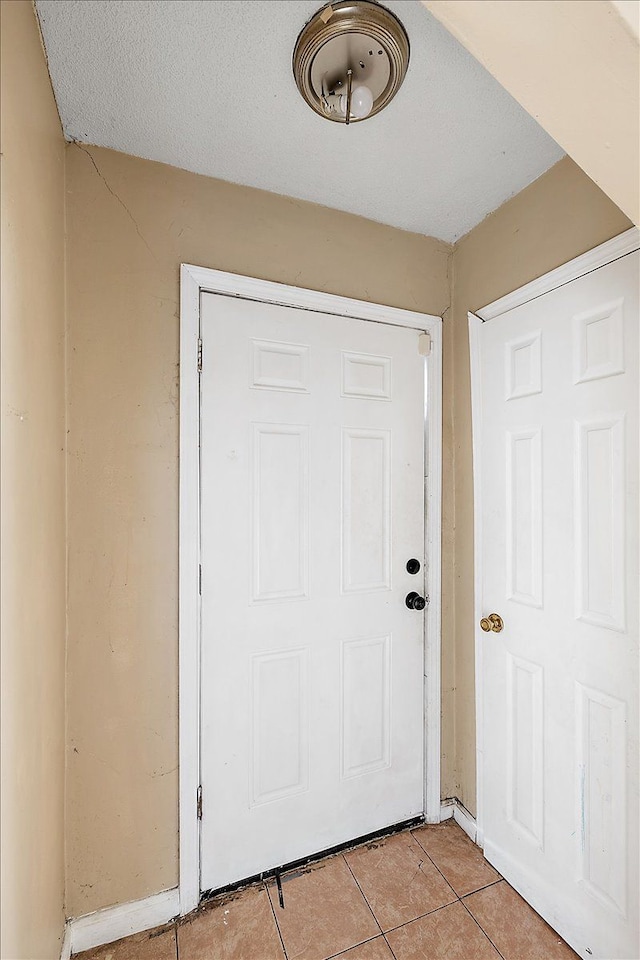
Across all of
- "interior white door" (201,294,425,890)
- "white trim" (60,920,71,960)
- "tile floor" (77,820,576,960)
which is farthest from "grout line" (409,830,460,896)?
"white trim" (60,920,71,960)

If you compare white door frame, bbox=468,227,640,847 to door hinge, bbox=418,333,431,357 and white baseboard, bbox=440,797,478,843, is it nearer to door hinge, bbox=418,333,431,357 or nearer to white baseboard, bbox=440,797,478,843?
white baseboard, bbox=440,797,478,843

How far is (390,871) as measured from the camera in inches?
66.2

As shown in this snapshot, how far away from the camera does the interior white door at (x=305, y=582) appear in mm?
1583

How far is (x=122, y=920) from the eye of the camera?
1.43 metres

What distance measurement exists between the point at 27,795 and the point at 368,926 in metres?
1.18

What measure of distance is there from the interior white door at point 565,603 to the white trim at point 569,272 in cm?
2

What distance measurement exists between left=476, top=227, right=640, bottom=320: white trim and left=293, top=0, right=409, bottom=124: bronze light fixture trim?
70 centimetres

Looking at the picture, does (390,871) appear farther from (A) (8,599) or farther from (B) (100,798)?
(A) (8,599)

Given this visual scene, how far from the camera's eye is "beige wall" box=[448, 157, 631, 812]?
1442 mm

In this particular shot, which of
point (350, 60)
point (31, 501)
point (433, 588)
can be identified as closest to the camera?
point (31, 501)

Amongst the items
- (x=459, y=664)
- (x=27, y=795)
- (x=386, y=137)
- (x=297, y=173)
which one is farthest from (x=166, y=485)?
(x=459, y=664)

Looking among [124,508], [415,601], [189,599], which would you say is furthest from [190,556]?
[415,601]

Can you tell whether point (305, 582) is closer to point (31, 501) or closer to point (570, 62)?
point (31, 501)

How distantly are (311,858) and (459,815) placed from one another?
0.62m
